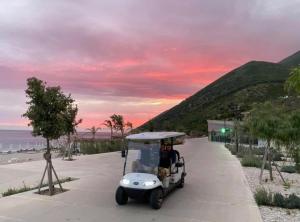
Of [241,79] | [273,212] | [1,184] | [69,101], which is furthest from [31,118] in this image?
[241,79]

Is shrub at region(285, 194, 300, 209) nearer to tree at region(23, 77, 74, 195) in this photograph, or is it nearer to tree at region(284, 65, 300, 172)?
tree at region(284, 65, 300, 172)

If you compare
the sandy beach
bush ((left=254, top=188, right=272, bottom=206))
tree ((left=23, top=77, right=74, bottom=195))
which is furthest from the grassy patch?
the sandy beach

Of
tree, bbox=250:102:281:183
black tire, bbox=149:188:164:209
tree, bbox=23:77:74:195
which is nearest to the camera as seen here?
black tire, bbox=149:188:164:209

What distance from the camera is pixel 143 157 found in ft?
37.7

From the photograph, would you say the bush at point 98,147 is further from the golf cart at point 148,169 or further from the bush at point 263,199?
the bush at point 263,199

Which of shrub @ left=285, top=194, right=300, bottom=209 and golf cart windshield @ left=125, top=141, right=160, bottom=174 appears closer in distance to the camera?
shrub @ left=285, top=194, right=300, bottom=209

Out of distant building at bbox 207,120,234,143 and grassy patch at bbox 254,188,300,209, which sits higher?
distant building at bbox 207,120,234,143

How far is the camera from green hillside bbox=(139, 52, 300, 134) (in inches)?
4665

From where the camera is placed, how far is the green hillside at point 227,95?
389 ft

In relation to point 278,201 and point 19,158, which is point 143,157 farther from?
point 19,158

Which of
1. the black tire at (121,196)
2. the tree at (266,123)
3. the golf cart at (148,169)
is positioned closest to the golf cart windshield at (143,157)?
the golf cart at (148,169)

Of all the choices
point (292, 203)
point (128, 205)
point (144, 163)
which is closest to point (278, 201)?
point (292, 203)


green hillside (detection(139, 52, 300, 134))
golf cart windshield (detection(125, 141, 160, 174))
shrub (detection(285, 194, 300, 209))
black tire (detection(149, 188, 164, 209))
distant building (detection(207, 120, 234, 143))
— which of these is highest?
green hillside (detection(139, 52, 300, 134))

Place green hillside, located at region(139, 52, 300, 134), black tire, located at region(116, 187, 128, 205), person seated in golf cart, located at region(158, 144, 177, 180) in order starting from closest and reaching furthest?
black tire, located at region(116, 187, 128, 205)
person seated in golf cart, located at region(158, 144, 177, 180)
green hillside, located at region(139, 52, 300, 134)
